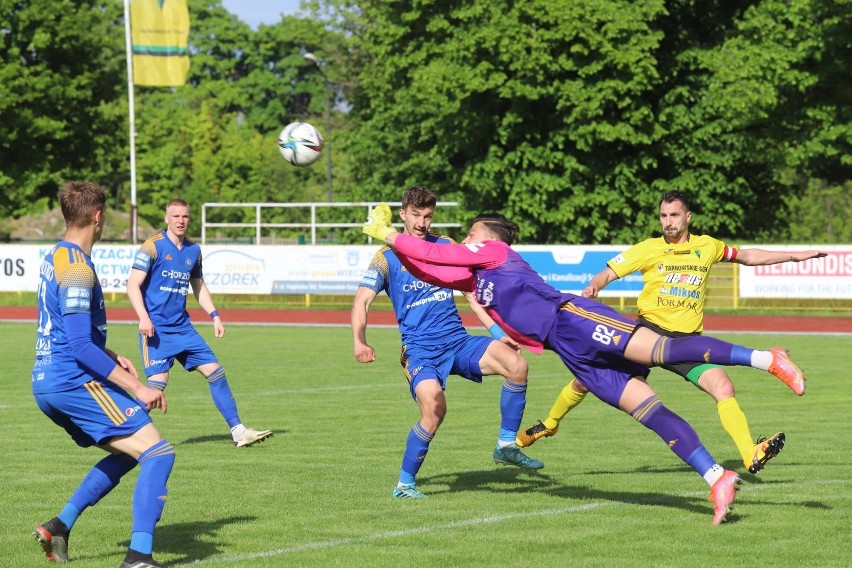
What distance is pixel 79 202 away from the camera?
664 centimetres

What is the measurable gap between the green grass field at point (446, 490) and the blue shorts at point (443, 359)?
2.72ft

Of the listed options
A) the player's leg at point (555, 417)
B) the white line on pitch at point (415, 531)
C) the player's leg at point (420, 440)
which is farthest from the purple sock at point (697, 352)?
the player's leg at point (555, 417)

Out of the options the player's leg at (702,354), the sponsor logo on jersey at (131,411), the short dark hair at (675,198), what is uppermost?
the short dark hair at (675,198)

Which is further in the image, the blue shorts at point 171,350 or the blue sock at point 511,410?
the blue shorts at point 171,350

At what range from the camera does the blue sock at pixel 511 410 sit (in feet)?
33.0

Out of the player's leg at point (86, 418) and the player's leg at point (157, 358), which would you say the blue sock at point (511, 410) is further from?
the player's leg at point (86, 418)

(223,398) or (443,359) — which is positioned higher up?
(443,359)

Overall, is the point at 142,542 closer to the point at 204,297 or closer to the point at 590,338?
the point at 590,338

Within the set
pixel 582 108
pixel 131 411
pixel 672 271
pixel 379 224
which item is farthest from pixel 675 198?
pixel 582 108

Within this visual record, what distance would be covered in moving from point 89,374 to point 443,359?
326 centimetres

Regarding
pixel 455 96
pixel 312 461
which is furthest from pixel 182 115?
pixel 312 461

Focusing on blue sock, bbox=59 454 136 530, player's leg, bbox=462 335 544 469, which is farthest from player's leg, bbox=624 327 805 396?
blue sock, bbox=59 454 136 530

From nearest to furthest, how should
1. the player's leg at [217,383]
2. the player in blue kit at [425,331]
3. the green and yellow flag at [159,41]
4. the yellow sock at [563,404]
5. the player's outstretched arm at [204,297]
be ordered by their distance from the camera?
1. the player in blue kit at [425,331]
2. the yellow sock at [563,404]
3. the player's leg at [217,383]
4. the player's outstretched arm at [204,297]
5. the green and yellow flag at [159,41]

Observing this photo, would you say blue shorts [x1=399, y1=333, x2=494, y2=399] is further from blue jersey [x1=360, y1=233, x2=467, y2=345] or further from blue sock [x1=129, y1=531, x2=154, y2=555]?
blue sock [x1=129, y1=531, x2=154, y2=555]
